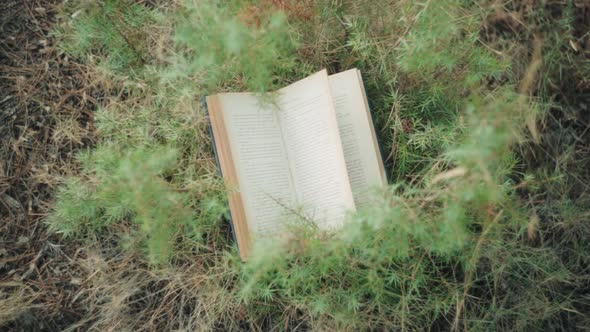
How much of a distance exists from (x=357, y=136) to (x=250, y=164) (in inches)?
17.8

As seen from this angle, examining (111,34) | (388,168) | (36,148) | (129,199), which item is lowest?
(388,168)

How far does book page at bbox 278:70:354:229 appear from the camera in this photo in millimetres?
1809

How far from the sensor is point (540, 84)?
226 centimetres

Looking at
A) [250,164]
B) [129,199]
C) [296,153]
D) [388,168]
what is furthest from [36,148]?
[388,168]

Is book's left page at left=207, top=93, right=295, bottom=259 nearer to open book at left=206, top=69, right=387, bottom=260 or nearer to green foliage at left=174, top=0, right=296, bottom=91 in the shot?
open book at left=206, top=69, right=387, bottom=260

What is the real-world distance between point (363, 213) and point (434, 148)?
0.62 meters

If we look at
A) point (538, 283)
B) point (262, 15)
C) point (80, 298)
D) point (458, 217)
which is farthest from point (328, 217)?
point (80, 298)

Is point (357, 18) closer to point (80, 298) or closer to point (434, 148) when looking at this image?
point (434, 148)

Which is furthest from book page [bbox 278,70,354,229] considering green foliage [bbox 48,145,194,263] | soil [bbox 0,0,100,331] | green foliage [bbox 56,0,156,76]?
soil [bbox 0,0,100,331]

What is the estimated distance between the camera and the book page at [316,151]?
1.81m

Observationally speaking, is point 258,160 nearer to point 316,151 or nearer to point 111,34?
point 316,151

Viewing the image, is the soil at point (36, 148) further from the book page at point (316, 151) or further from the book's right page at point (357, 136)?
the book's right page at point (357, 136)

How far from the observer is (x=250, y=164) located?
6.17 ft

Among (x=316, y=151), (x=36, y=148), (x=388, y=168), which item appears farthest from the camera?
(x=36, y=148)
